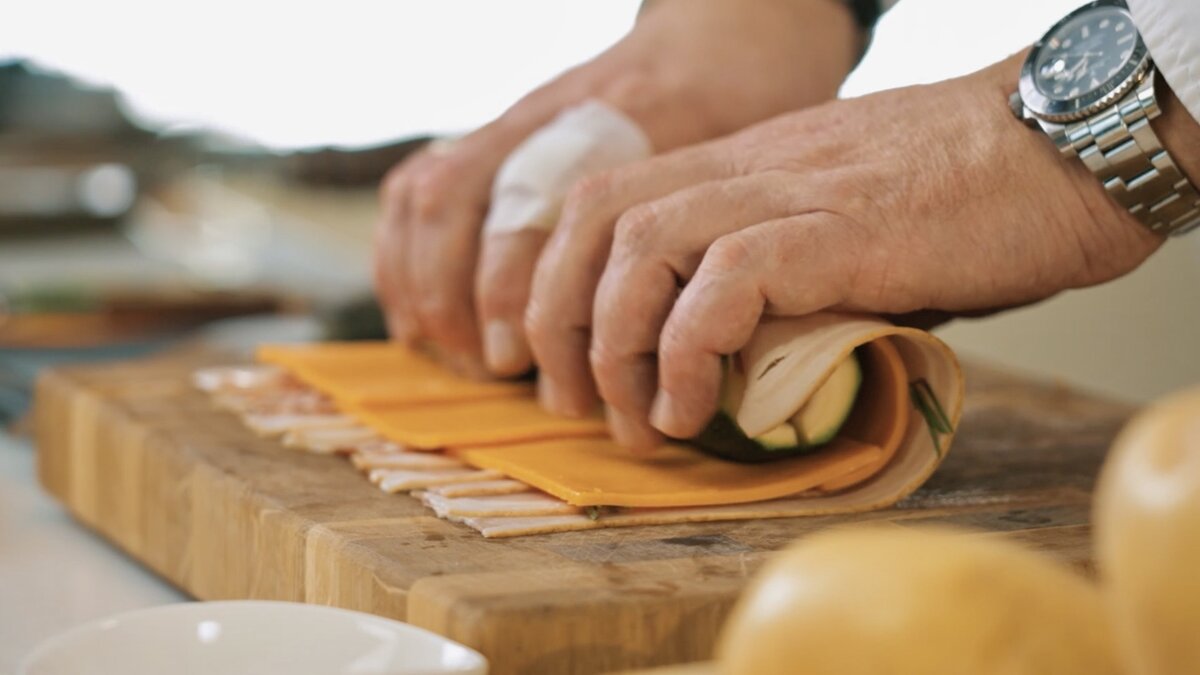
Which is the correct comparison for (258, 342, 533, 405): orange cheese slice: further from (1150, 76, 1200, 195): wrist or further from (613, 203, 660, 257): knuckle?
(1150, 76, 1200, 195): wrist

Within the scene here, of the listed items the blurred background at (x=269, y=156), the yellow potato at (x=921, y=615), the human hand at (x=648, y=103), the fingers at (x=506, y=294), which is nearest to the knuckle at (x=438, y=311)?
the human hand at (x=648, y=103)

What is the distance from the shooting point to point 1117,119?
3.24ft

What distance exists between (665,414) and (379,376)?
0.49 metres

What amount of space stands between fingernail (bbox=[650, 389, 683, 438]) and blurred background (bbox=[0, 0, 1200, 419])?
2.34 feet

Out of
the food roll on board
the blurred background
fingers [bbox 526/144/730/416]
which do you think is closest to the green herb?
the food roll on board

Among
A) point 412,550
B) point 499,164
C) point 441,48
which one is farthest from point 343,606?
point 441,48

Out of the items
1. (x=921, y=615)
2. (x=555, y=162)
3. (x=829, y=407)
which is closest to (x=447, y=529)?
(x=829, y=407)

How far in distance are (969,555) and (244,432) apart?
99 centimetres

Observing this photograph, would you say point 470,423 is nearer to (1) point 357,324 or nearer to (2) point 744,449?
(2) point 744,449

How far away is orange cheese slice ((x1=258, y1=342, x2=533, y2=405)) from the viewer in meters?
1.34

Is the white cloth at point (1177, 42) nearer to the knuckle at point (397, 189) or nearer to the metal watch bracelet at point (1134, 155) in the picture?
the metal watch bracelet at point (1134, 155)

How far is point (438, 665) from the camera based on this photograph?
0.64 m

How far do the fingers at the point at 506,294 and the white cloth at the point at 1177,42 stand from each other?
0.56 m

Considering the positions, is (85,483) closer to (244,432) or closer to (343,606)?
(244,432)
